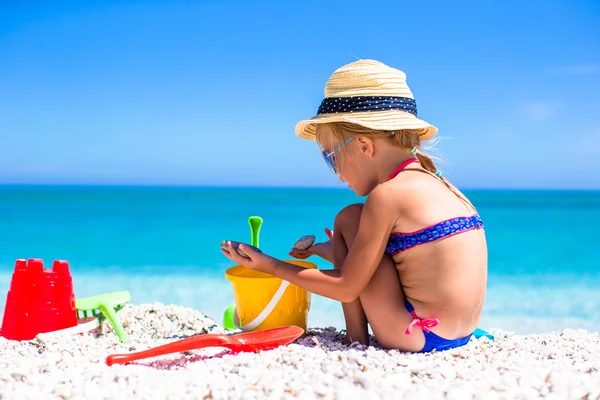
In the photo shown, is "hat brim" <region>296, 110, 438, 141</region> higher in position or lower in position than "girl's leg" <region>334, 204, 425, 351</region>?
higher

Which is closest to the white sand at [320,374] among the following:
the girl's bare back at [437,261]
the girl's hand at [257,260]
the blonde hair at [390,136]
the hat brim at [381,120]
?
the girl's bare back at [437,261]

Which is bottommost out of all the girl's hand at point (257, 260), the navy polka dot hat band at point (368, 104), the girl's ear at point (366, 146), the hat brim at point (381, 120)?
the girl's hand at point (257, 260)

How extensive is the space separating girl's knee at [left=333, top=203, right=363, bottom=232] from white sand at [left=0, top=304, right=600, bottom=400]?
509 mm

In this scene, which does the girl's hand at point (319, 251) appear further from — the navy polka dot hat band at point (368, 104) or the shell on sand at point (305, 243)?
the navy polka dot hat band at point (368, 104)

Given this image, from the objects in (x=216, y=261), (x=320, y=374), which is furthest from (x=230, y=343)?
(x=216, y=261)

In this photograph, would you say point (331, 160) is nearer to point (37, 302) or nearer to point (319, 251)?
point (319, 251)

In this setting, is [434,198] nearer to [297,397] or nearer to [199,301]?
[297,397]

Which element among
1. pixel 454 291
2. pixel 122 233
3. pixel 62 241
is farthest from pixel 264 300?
pixel 122 233

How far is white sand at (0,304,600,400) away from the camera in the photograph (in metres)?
1.75

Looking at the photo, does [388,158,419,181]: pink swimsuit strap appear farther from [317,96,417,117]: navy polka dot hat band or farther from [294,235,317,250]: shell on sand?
[294,235,317,250]: shell on sand

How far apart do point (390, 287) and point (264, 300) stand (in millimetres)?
649

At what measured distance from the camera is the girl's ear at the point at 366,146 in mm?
2432

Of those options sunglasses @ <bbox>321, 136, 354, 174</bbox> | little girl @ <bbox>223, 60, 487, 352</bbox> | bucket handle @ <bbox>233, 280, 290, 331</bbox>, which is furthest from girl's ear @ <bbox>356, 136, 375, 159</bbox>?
bucket handle @ <bbox>233, 280, 290, 331</bbox>

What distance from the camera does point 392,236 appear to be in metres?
2.28
